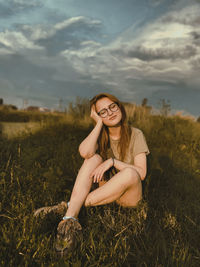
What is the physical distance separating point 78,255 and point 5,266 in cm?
50

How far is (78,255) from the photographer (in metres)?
1.72

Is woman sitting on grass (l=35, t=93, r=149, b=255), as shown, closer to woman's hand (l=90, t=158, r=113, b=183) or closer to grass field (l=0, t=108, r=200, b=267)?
woman's hand (l=90, t=158, r=113, b=183)

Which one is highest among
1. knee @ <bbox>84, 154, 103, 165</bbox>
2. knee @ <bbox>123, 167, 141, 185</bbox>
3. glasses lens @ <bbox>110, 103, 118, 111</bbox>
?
glasses lens @ <bbox>110, 103, 118, 111</bbox>

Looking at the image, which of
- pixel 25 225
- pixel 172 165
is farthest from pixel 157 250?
pixel 172 165

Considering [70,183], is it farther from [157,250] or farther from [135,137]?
[157,250]

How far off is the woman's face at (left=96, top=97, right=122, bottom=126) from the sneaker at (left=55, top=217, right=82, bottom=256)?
1.08 m

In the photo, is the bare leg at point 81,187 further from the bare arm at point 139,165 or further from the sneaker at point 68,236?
the bare arm at point 139,165

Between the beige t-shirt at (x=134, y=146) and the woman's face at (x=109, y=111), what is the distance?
0.25 metres

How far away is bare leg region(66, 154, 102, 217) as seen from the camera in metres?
2.14

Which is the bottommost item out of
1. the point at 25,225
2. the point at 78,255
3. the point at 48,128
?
the point at 78,255

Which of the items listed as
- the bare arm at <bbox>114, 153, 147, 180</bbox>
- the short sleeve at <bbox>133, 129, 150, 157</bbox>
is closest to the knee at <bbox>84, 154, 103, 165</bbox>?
the bare arm at <bbox>114, 153, 147, 180</bbox>

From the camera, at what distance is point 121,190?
7.18 feet

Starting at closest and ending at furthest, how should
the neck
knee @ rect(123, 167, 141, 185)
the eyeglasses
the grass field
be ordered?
the grass field, knee @ rect(123, 167, 141, 185), the eyeglasses, the neck

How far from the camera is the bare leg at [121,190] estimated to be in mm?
2154
